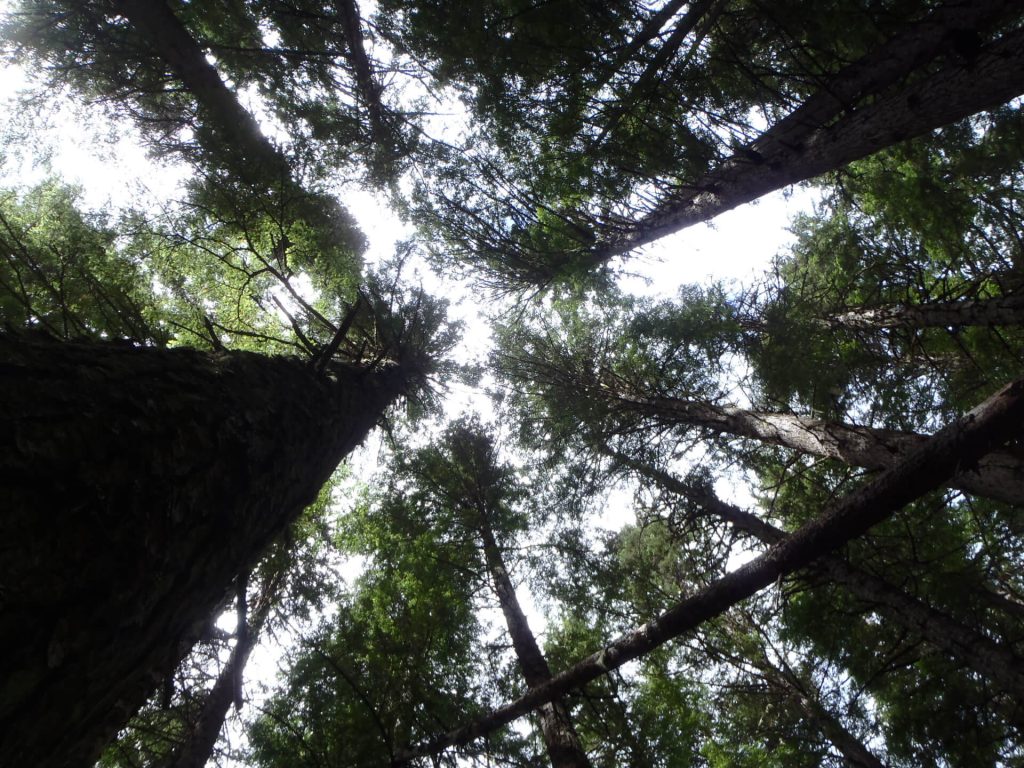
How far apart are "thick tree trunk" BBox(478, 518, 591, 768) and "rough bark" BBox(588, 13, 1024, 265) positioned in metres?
5.44

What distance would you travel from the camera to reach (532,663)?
683 centimetres

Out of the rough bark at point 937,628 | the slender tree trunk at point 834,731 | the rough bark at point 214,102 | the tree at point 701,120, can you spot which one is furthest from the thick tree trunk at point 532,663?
the rough bark at point 214,102

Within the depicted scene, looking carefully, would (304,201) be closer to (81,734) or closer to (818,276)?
(81,734)

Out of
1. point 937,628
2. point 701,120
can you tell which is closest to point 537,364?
point 701,120

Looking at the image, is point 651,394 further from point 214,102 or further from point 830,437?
point 214,102

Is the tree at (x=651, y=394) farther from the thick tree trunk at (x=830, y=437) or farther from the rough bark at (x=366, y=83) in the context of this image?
the rough bark at (x=366, y=83)

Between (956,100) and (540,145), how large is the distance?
4.60m

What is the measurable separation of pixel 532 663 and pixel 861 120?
278 inches

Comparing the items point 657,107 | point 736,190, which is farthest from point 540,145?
point 736,190

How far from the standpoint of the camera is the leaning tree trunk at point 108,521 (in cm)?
134

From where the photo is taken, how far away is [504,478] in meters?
Result: 9.38

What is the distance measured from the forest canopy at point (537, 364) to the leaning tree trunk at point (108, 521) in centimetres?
3

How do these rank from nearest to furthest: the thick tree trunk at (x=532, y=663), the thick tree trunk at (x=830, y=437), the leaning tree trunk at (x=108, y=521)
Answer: the leaning tree trunk at (x=108, y=521) < the thick tree trunk at (x=830, y=437) < the thick tree trunk at (x=532, y=663)

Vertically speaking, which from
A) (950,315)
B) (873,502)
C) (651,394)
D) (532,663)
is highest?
(651,394)
